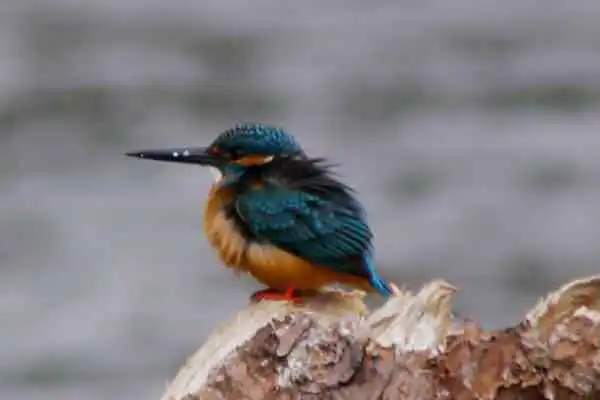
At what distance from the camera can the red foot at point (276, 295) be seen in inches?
190

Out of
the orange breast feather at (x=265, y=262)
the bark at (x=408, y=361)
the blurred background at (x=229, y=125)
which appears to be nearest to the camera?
the bark at (x=408, y=361)

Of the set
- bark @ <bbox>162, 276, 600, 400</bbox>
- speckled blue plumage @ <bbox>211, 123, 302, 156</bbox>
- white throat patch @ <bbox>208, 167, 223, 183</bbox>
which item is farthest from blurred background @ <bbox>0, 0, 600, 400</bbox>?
bark @ <bbox>162, 276, 600, 400</bbox>

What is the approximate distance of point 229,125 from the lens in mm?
12203

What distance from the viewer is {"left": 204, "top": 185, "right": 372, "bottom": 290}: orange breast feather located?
16.6ft

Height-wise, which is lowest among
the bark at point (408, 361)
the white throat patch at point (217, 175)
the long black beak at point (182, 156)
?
the bark at point (408, 361)

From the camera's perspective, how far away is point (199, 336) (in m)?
9.72

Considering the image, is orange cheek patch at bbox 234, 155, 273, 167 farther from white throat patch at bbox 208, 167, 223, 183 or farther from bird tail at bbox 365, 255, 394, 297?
bird tail at bbox 365, 255, 394, 297

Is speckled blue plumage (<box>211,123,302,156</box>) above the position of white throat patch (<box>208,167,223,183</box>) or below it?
above

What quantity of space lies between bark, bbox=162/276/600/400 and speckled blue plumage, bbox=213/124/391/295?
0.98 meters

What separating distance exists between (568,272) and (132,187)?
2727 millimetres

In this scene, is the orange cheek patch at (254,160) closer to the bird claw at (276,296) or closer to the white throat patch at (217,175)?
the white throat patch at (217,175)

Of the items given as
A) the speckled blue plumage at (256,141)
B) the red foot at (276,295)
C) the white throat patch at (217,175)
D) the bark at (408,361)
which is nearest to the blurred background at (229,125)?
the white throat patch at (217,175)

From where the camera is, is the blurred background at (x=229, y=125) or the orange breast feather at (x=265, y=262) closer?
the orange breast feather at (x=265, y=262)

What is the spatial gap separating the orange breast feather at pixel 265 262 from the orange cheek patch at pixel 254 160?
151 mm
